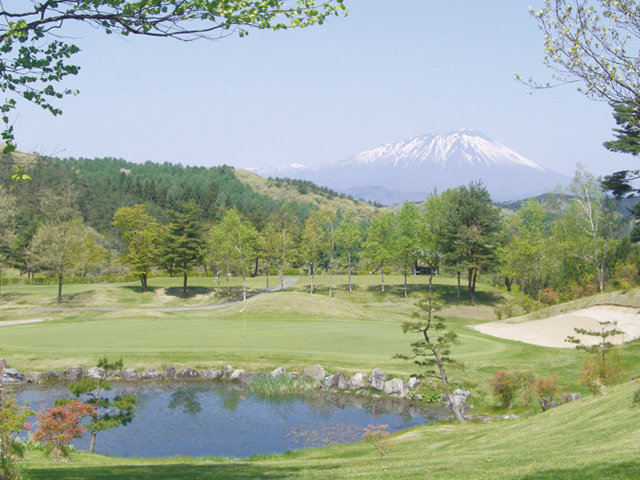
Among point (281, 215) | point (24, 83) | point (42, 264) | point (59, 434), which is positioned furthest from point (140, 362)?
point (281, 215)

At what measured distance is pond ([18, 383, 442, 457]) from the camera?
2098cm

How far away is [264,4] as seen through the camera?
892 cm

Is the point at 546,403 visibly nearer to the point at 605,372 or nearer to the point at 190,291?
the point at 605,372

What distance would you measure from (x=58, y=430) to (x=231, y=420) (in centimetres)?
1029

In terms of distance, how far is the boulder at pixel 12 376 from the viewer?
28641mm

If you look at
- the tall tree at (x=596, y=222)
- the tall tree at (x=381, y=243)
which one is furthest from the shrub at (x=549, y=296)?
the tall tree at (x=381, y=243)

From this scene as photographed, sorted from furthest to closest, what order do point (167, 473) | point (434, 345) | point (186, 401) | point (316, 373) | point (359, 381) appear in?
1. point (316, 373)
2. point (359, 381)
3. point (186, 401)
4. point (434, 345)
5. point (167, 473)

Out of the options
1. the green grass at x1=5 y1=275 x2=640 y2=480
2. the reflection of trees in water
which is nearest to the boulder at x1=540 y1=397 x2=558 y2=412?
the green grass at x1=5 y1=275 x2=640 y2=480

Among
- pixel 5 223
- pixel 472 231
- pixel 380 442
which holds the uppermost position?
pixel 472 231

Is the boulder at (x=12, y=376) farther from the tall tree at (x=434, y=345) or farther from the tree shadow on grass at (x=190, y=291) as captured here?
the tree shadow on grass at (x=190, y=291)

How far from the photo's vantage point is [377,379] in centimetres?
2772

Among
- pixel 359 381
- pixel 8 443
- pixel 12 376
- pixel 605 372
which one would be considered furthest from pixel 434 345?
pixel 12 376

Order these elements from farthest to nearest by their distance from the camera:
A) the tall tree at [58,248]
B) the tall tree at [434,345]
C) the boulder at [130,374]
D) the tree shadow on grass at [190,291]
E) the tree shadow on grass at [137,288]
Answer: the tree shadow on grass at [190,291]
the tree shadow on grass at [137,288]
the tall tree at [58,248]
the boulder at [130,374]
the tall tree at [434,345]

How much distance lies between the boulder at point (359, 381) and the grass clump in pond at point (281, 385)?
82.7 inches
